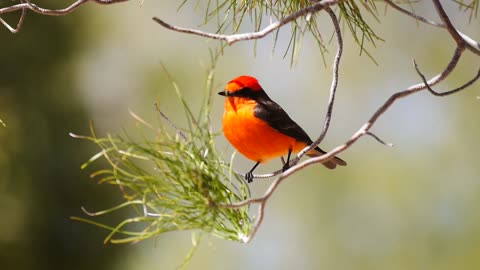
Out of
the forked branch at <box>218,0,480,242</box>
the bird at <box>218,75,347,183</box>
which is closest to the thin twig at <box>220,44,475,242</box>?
the forked branch at <box>218,0,480,242</box>

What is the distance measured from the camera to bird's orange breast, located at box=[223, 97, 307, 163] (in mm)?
1308

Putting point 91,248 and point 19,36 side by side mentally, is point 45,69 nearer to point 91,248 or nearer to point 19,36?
point 19,36

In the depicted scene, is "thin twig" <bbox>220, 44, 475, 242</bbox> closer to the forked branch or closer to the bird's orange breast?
the forked branch

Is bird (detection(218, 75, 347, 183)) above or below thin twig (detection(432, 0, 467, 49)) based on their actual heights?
below

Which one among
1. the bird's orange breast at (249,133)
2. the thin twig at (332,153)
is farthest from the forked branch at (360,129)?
the bird's orange breast at (249,133)

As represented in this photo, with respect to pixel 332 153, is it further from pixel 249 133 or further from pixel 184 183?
pixel 249 133

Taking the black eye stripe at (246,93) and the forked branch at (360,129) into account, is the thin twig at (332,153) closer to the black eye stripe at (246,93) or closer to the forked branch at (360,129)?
the forked branch at (360,129)

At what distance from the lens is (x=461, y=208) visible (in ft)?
14.1

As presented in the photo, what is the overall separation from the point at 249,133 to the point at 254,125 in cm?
2

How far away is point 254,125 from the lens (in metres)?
1.31

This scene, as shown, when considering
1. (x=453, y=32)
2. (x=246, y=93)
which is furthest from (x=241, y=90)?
(x=453, y=32)

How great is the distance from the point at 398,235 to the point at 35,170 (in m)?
2.28

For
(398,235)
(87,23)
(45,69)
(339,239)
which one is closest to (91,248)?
(45,69)

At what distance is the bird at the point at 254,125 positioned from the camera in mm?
1310
